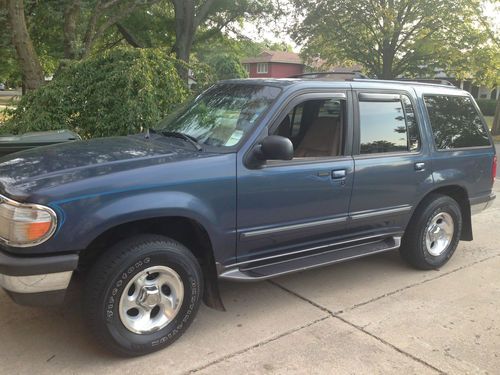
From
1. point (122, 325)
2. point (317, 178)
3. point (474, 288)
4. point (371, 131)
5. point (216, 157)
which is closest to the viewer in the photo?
point (122, 325)

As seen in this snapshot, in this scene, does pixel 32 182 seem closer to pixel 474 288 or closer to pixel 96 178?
pixel 96 178

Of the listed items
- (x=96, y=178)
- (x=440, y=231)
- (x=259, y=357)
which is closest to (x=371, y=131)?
(x=440, y=231)

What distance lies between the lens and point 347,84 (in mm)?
4121

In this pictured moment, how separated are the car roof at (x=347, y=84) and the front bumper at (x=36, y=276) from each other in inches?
81.9

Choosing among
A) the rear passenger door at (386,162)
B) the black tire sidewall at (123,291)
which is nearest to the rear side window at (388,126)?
the rear passenger door at (386,162)

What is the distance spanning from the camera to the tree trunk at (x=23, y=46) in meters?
8.34

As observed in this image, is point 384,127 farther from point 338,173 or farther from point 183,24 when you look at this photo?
point 183,24

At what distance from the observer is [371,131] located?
4.20 meters

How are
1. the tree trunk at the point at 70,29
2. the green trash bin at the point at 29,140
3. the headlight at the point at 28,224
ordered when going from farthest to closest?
the tree trunk at the point at 70,29 → the green trash bin at the point at 29,140 → the headlight at the point at 28,224

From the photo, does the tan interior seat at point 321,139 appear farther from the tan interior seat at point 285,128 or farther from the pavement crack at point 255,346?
the pavement crack at point 255,346

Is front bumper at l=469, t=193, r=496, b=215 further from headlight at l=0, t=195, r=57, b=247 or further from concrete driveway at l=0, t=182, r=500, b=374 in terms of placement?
headlight at l=0, t=195, r=57, b=247

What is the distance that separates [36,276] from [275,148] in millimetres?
1699

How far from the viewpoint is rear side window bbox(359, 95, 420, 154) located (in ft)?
13.7

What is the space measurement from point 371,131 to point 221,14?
17.6 meters
